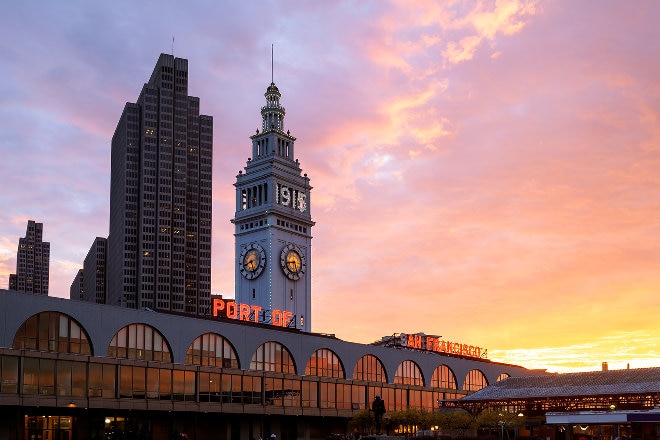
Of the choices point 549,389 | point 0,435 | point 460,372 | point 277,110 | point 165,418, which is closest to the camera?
point 0,435

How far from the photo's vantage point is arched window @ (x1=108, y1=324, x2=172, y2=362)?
278 feet

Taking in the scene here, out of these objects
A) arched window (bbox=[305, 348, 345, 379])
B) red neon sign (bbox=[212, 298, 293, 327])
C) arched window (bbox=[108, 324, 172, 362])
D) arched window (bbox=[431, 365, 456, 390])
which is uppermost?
→ red neon sign (bbox=[212, 298, 293, 327])

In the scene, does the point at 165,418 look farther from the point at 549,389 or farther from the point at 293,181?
the point at 293,181

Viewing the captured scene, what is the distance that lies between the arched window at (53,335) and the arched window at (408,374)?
5766cm

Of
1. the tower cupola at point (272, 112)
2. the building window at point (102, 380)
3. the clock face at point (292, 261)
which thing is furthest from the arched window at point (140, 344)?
the tower cupola at point (272, 112)

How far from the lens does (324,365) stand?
114m

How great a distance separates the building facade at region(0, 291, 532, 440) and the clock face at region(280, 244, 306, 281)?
3802 centimetres

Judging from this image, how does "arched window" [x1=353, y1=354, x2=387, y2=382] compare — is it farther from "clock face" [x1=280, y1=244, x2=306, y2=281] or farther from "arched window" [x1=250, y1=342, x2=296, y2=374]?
"clock face" [x1=280, y1=244, x2=306, y2=281]

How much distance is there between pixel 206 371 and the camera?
94312mm

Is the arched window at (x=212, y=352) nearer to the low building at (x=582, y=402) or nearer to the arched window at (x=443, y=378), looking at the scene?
the low building at (x=582, y=402)

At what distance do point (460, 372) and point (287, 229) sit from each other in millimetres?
41679

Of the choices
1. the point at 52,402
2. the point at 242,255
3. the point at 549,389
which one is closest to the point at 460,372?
Answer: the point at 549,389

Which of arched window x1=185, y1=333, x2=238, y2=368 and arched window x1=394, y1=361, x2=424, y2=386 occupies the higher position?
arched window x1=185, y1=333, x2=238, y2=368

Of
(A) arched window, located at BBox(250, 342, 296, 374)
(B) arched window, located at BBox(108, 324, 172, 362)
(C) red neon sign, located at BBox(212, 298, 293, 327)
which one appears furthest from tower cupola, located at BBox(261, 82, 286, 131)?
(B) arched window, located at BBox(108, 324, 172, 362)
